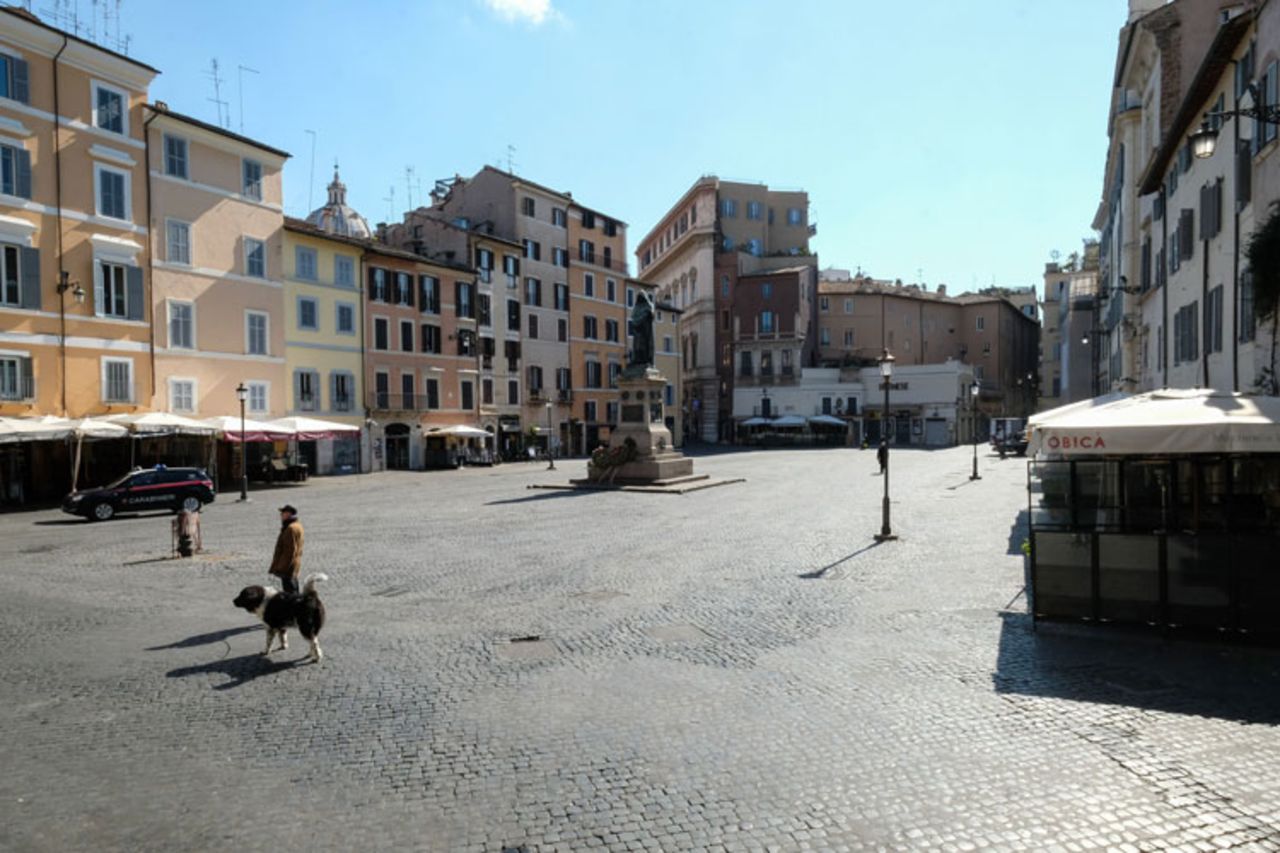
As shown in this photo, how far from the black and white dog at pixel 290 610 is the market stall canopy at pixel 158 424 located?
23735 mm

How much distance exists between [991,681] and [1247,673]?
2.52 m

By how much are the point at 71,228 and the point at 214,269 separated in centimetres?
615

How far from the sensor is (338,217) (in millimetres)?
66000

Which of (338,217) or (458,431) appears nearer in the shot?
(458,431)

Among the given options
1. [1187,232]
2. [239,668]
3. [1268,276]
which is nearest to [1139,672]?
[239,668]

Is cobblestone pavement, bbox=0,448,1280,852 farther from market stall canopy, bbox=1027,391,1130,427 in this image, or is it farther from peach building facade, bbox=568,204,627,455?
peach building facade, bbox=568,204,627,455

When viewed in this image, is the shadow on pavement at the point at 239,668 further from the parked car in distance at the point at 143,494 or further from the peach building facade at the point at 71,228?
the peach building facade at the point at 71,228

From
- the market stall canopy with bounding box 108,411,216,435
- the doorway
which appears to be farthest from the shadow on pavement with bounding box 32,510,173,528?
the doorway

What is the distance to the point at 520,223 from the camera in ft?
177

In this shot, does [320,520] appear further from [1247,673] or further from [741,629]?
[1247,673]

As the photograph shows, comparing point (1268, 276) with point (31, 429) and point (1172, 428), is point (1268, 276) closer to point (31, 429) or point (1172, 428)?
point (1172, 428)

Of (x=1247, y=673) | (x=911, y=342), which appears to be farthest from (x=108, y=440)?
(x=911, y=342)

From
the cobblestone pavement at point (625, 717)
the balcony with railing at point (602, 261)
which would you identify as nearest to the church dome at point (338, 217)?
the balcony with railing at point (602, 261)

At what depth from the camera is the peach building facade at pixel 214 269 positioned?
32469mm
